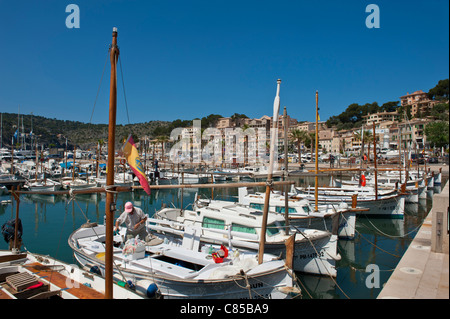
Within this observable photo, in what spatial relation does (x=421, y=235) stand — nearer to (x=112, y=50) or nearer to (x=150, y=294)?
(x=150, y=294)

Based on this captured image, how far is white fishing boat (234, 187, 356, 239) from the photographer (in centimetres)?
1811

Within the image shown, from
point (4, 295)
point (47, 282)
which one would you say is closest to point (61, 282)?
point (47, 282)

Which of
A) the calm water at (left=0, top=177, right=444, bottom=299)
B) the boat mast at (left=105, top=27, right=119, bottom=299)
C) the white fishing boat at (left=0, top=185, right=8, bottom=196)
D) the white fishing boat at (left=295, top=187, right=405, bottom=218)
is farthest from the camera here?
the white fishing boat at (left=0, top=185, right=8, bottom=196)

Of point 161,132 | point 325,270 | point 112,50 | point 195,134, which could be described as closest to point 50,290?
point 112,50

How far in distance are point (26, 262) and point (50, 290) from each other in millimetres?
3625

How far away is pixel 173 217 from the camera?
1795cm

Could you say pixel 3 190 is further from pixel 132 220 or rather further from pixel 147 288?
pixel 147 288

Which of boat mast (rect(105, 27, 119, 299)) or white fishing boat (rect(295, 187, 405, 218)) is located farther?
white fishing boat (rect(295, 187, 405, 218))

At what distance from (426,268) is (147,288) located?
22.9 ft

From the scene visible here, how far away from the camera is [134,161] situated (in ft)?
21.3

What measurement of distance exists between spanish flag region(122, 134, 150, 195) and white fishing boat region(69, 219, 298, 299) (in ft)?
12.1

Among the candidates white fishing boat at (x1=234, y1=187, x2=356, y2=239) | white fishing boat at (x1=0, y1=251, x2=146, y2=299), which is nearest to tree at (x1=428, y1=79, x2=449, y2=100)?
white fishing boat at (x1=234, y1=187, x2=356, y2=239)

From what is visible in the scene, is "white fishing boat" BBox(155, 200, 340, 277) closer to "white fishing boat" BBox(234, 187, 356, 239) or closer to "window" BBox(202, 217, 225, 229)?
"window" BBox(202, 217, 225, 229)

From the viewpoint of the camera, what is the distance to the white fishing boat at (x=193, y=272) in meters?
8.91
